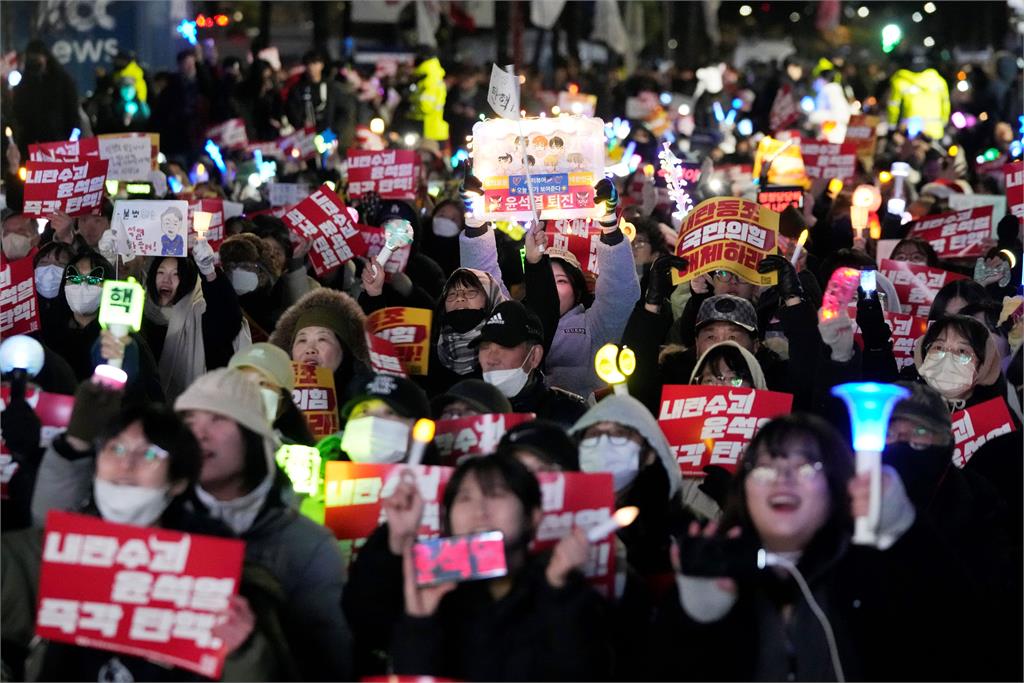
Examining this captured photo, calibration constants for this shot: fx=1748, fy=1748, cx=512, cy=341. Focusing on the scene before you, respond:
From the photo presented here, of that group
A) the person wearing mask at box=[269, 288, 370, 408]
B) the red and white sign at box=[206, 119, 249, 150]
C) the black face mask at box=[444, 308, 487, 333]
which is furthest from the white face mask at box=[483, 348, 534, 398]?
the red and white sign at box=[206, 119, 249, 150]

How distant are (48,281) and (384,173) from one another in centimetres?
418

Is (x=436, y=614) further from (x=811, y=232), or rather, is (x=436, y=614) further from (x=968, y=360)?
(x=811, y=232)

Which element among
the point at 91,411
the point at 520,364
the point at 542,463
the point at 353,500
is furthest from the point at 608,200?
the point at 91,411

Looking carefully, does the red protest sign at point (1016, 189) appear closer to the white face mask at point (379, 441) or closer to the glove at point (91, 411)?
the white face mask at point (379, 441)

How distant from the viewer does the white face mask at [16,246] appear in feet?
30.7

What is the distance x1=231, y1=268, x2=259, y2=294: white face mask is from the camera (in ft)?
29.6

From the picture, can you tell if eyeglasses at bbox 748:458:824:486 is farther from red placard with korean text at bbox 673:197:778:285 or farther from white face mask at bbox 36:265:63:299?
white face mask at bbox 36:265:63:299

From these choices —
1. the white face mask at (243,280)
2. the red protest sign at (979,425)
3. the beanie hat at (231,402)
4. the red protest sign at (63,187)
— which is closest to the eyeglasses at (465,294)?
the white face mask at (243,280)

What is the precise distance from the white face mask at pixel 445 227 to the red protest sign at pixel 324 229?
1135mm

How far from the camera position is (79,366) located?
7496mm

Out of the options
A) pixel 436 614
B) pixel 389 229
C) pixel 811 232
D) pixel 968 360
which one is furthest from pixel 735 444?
pixel 811 232

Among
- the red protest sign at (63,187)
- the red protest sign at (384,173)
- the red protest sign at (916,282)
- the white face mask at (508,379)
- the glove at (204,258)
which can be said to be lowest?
the white face mask at (508,379)

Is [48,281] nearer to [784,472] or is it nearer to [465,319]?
[465,319]

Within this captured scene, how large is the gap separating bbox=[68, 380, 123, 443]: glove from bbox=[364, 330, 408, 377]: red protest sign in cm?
201
